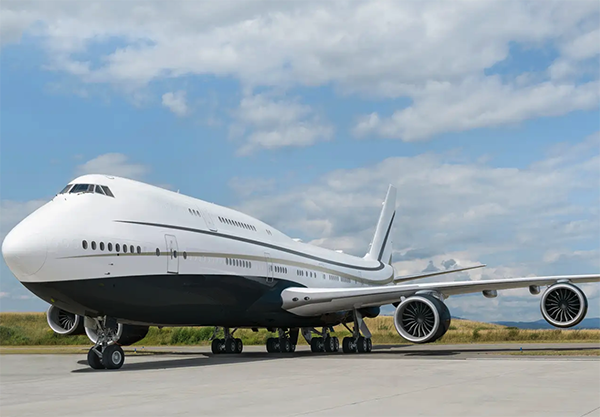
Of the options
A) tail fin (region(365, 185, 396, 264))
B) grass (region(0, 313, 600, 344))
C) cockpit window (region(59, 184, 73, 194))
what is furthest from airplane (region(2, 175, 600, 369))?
grass (region(0, 313, 600, 344))

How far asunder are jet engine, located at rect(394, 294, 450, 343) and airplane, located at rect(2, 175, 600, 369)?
0.03 meters

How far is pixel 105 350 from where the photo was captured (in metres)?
16.4

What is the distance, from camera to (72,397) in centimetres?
1054

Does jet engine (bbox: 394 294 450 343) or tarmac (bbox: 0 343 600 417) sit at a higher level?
jet engine (bbox: 394 294 450 343)

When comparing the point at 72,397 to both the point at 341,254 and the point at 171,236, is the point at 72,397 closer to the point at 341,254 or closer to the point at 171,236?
the point at 171,236

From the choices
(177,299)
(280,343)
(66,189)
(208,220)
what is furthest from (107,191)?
(280,343)

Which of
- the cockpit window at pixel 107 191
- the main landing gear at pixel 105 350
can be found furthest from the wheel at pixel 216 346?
the cockpit window at pixel 107 191

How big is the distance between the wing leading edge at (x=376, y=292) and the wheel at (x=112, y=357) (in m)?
8.62

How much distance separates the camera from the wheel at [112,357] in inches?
642

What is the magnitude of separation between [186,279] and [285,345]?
33.3 ft

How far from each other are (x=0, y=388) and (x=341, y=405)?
23.3ft

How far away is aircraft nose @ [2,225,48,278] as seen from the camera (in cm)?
1501

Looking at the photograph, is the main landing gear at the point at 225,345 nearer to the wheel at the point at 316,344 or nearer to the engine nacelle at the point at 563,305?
the wheel at the point at 316,344

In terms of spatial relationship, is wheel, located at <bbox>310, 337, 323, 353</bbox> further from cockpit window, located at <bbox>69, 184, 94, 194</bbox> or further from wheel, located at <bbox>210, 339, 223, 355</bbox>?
cockpit window, located at <bbox>69, 184, 94, 194</bbox>
